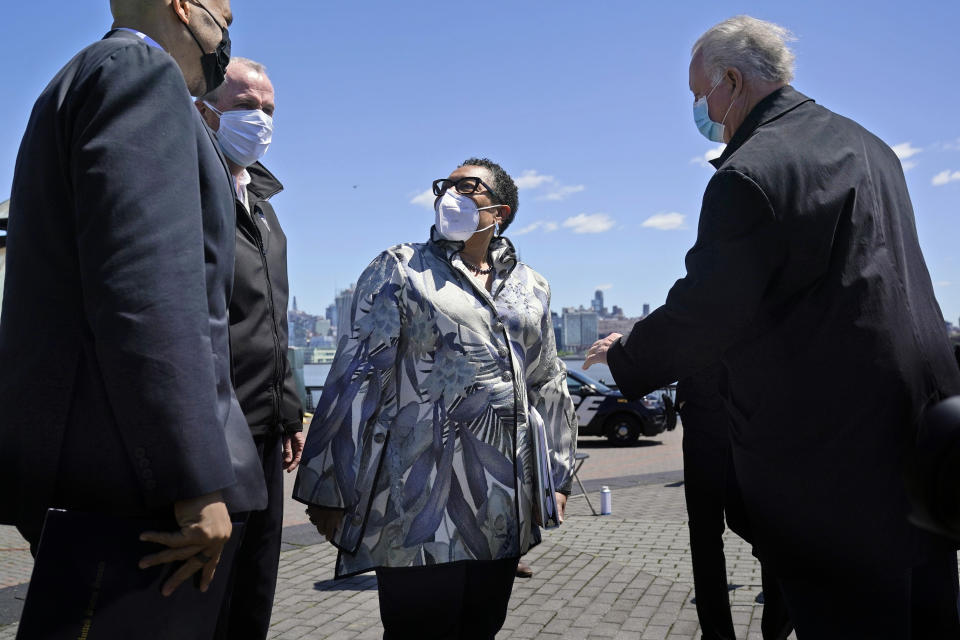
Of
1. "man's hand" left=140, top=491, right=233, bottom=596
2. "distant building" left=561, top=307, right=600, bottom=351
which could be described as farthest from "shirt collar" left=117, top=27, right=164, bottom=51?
"distant building" left=561, top=307, right=600, bottom=351

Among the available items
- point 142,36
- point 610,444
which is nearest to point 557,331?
point 610,444

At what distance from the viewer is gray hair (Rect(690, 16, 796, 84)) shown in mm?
2520

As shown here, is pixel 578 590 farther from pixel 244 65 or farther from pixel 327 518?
pixel 244 65

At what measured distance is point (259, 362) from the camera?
9.84ft

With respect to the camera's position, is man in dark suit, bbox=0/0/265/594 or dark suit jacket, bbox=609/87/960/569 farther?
dark suit jacket, bbox=609/87/960/569

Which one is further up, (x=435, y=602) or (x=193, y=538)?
(x=193, y=538)

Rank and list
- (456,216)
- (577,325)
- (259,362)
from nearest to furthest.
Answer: (259,362) < (456,216) < (577,325)

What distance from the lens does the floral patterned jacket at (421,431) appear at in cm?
287

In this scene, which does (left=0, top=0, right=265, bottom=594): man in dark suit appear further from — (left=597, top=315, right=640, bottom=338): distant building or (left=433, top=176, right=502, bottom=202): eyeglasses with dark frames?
(left=433, top=176, right=502, bottom=202): eyeglasses with dark frames

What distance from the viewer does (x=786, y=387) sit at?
2.14 metres

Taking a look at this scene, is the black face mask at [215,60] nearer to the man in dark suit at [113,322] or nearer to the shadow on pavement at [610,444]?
the man in dark suit at [113,322]

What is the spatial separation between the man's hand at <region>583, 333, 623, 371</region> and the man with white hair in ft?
0.59

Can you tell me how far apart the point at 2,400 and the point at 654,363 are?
1.48 metres

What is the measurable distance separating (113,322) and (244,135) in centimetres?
203
